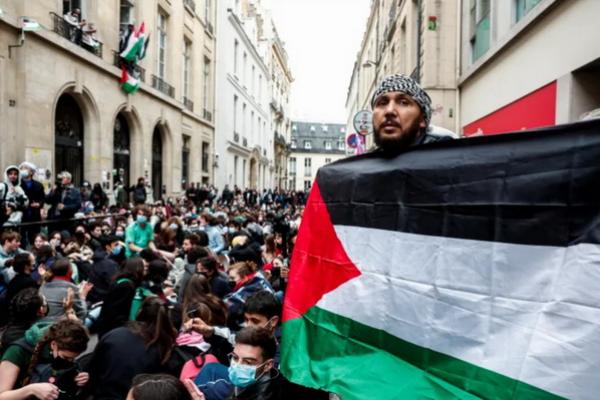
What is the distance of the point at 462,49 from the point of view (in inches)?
494

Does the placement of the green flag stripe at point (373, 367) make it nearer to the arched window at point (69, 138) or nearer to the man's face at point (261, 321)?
the man's face at point (261, 321)

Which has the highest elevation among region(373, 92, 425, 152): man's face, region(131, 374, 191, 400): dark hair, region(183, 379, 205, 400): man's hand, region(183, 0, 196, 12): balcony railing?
region(183, 0, 196, 12): balcony railing

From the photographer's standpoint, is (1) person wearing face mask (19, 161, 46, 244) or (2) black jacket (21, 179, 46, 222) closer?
(1) person wearing face mask (19, 161, 46, 244)

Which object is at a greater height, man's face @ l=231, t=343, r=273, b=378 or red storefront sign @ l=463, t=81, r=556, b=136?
red storefront sign @ l=463, t=81, r=556, b=136

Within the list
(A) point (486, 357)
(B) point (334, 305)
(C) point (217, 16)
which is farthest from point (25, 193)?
(C) point (217, 16)

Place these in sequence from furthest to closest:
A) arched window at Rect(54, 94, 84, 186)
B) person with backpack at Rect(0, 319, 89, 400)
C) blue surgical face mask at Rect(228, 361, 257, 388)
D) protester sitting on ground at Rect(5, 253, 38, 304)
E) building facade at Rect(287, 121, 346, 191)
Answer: building facade at Rect(287, 121, 346, 191)
arched window at Rect(54, 94, 84, 186)
protester sitting on ground at Rect(5, 253, 38, 304)
person with backpack at Rect(0, 319, 89, 400)
blue surgical face mask at Rect(228, 361, 257, 388)

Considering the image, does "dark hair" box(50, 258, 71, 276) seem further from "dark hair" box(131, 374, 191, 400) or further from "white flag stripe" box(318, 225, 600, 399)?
"white flag stripe" box(318, 225, 600, 399)

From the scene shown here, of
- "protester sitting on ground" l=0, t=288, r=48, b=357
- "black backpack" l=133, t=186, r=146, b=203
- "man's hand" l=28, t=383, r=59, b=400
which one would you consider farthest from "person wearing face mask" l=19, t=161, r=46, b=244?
"man's hand" l=28, t=383, r=59, b=400

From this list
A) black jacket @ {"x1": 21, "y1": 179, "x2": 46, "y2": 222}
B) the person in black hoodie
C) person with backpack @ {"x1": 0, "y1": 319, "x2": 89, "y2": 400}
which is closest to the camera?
person with backpack @ {"x1": 0, "y1": 319, "x2": 89, "y2": 400}

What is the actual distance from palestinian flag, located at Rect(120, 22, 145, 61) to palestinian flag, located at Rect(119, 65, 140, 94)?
492 mm

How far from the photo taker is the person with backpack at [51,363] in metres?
3.08

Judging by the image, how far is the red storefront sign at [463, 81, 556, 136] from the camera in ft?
23.6

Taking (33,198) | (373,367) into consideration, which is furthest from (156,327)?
(33,198)

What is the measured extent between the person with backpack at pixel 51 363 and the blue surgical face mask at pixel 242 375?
114cm
